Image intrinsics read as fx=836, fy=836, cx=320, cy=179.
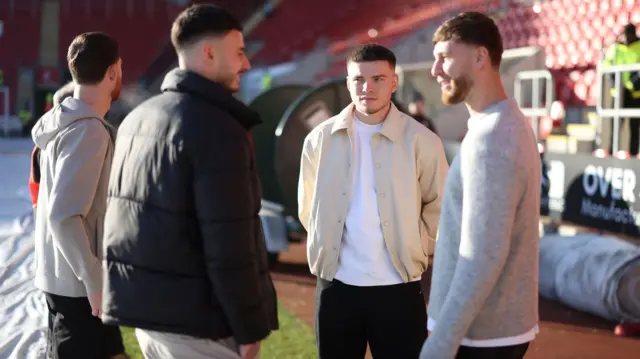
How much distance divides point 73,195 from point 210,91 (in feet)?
2.97

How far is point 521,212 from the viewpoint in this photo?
7.48 feet

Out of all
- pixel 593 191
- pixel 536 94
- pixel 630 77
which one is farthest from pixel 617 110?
pixel 536 94

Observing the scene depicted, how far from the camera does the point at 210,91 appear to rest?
2.33 metres

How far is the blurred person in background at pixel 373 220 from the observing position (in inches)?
131

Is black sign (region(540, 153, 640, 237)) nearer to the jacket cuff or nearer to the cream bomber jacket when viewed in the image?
the cream bomber jacket

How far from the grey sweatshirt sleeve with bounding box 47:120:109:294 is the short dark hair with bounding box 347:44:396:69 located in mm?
1139

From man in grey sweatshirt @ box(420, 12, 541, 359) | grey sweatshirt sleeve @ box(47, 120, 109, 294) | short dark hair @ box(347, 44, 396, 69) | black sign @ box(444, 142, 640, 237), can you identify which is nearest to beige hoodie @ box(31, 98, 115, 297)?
A: grey sweatshirt sleeve @ box(47, 120, 109, 294)

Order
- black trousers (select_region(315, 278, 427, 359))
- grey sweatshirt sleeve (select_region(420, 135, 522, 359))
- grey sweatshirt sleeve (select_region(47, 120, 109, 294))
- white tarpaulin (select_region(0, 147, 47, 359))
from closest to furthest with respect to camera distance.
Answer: grey sweatshirt sleeve (select_region(420, 135, 522, 359))
grey sweatshirt sleeve (select_region(47, 120, 109, 294))
black trousers (select_region(315, 278, 427, 359))
white tarpaulin (select_region(0, 147, 47, 359))

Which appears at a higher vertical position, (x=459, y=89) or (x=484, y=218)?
(x=459, y=89)

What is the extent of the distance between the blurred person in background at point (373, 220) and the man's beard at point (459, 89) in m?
1.00

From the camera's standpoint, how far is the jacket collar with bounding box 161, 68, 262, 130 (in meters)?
2.33

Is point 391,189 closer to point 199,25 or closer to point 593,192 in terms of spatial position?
point 199,25

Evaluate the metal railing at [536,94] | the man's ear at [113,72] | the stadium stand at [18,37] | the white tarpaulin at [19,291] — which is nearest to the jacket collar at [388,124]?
the man's ear at [113,72]

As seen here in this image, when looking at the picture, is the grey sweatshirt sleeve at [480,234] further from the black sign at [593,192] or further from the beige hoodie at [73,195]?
the black sign at [593,192]
